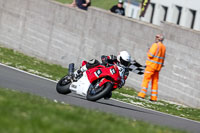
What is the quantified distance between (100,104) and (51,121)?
611 centimetres

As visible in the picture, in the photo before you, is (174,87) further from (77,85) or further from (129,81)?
(77,85)

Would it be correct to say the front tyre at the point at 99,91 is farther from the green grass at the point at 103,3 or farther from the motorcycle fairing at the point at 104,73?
the green grass at the point at 103,3

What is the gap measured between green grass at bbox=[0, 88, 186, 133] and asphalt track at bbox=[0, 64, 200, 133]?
3.46 metres

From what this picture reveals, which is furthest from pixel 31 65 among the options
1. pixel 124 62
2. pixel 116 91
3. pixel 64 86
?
pixel 124 62

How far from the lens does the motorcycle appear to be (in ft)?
37.8

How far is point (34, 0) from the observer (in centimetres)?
2298

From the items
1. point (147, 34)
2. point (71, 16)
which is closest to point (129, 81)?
point (147, 34)

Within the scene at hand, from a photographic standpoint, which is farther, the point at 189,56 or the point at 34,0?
the point at 34,0

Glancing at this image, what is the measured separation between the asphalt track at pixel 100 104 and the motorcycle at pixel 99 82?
0.30 metres

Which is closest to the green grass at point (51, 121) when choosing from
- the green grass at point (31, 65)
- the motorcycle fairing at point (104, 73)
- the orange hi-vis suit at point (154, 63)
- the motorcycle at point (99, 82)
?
the motorcycle at point (99, 82)

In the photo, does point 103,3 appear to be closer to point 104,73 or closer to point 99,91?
point 104,73

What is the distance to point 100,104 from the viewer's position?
504 inches

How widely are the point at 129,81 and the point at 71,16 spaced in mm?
4026

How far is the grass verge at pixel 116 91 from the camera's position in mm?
14656
